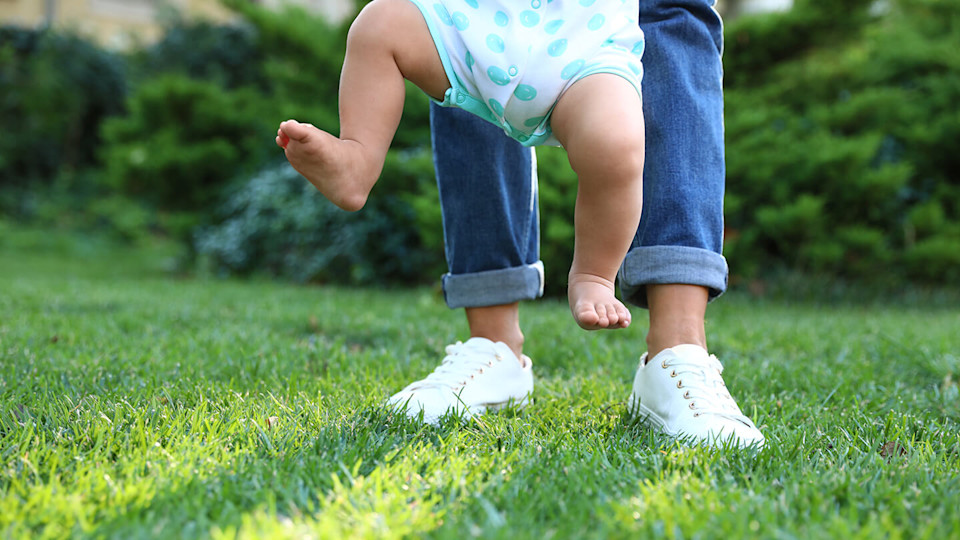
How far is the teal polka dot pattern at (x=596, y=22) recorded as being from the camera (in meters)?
1.34

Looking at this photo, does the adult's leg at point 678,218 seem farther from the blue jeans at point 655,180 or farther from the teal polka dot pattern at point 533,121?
the teal polka dot pattern at point 533,121

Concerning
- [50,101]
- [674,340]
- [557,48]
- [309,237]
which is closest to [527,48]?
[557,48]

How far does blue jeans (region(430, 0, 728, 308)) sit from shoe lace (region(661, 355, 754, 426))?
162 millimetres

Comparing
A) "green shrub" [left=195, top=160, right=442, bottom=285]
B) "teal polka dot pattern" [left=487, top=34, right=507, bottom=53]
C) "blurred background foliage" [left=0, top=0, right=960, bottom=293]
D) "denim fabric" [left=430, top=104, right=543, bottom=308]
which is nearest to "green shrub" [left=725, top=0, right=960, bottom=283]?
"blurred background foliage" [left=0, top=0, right=960, bottom=293]

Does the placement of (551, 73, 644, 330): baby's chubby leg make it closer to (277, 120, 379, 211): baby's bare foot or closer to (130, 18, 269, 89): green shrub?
(277, 120, 379, 211): baby's bare foot

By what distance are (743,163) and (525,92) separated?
3366mm

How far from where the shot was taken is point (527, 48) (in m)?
1.32

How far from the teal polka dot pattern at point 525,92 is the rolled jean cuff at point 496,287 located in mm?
504

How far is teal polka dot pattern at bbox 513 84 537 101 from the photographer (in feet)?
4.34

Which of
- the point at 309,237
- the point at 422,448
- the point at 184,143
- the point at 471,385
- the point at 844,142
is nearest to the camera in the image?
the point at 422,448

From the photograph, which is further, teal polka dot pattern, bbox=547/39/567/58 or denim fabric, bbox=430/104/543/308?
denim fabric, bbox=430/104/543/308

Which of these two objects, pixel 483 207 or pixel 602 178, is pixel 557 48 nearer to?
pixel 602 178

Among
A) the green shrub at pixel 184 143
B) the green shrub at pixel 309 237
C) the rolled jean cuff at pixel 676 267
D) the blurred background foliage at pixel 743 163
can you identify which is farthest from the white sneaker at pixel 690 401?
the green shrub at pixel 184 143

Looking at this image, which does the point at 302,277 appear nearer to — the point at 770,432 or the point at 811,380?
the point at 811,380
